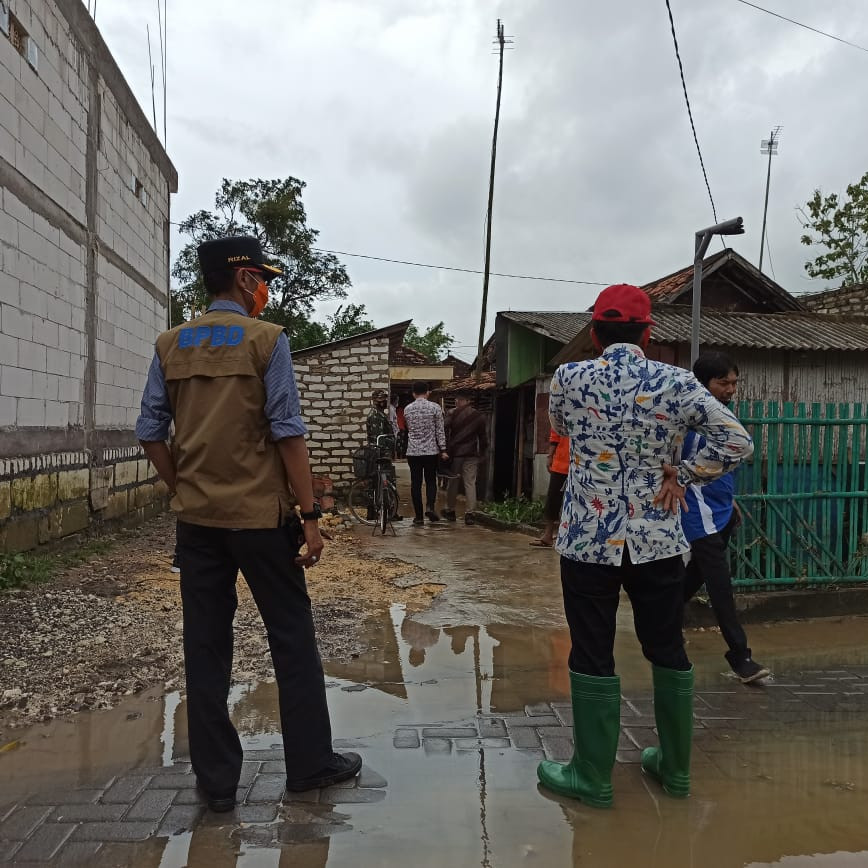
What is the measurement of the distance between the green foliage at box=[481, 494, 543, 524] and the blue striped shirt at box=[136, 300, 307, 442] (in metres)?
7.75

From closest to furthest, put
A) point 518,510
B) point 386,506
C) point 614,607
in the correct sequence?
point 614,607, point 386,506, point 518,510

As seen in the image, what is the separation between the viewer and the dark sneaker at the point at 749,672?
3.97 metres

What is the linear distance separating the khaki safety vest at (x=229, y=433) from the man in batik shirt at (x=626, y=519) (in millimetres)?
995

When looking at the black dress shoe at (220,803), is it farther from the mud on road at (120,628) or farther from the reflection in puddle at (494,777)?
the mud on road at (120,628)

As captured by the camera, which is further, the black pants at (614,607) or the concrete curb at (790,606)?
the concrete curb at (790,606)

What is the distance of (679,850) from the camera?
2398mm

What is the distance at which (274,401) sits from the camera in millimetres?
2598

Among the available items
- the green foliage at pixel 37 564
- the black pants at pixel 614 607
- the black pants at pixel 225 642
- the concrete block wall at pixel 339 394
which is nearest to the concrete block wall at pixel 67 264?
the green foliage at pixel 37 564

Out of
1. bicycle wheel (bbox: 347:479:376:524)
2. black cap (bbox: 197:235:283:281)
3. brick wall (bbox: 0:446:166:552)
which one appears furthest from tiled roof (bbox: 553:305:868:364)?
black cap (bbox: 197:235:283:281)

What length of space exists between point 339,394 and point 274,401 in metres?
11.5

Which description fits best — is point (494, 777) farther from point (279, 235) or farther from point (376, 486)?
point (279, 235)

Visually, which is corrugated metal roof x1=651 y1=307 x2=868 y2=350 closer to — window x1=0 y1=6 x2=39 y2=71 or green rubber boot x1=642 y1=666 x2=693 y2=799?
window x1=0 y1=6 x2=39 y2=71

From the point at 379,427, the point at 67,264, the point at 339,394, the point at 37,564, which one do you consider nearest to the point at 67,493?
the point at 37,564

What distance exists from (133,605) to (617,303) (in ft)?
12.7
